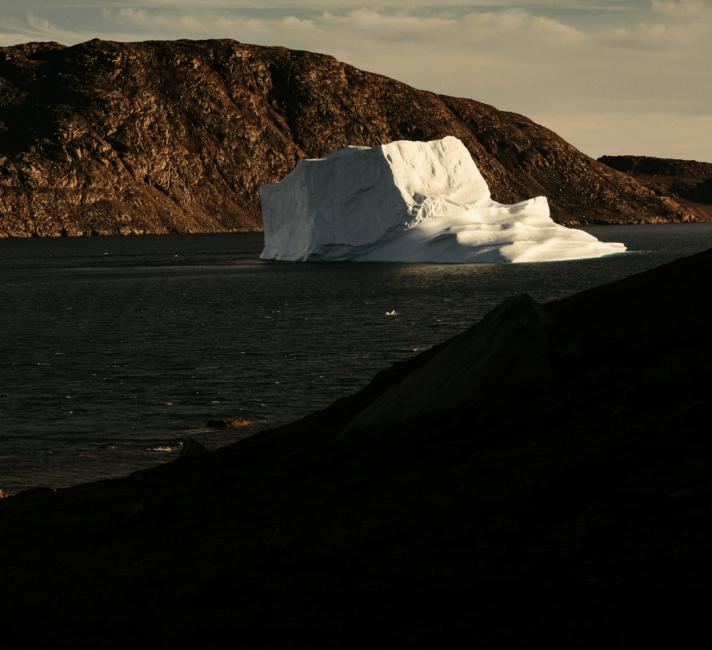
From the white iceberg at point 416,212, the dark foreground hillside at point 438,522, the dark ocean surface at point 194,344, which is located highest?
the white iceberg at point 416,212

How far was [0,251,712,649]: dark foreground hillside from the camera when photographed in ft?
34.6

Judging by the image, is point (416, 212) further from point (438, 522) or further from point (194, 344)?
point (438, 522)

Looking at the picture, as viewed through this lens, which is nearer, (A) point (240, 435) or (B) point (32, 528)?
(B) point (32, 528)

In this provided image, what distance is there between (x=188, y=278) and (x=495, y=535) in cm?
10492

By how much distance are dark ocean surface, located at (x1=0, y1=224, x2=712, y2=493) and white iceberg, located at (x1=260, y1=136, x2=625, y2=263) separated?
2.25 meters

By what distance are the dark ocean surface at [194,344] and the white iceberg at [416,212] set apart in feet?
7.38

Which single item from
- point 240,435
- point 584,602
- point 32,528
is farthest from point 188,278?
point 584,602

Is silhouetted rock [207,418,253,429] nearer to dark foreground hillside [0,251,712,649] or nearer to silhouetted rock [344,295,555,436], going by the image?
dark foreground hillside [0,251,712,649]

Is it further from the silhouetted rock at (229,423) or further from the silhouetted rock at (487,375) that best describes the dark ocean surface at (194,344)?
the silhouetted rock at (487,375)

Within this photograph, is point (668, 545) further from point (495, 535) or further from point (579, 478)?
point (579, 478)

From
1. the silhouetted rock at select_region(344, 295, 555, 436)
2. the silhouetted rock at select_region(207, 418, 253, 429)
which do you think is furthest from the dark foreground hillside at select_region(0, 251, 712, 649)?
the silhouetted rock at select_region(207, 418, 253, 429)

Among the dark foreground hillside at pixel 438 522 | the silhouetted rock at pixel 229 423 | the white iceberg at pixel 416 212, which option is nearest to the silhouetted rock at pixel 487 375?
the dark foreground hillside at pixel 438 522

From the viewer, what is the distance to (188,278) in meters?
116

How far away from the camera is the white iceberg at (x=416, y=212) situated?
11425 centimetres
